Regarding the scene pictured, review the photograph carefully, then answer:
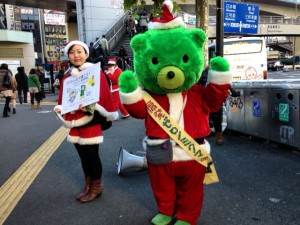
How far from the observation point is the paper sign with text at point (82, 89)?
9.48 feet

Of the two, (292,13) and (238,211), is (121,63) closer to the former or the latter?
(238,211)

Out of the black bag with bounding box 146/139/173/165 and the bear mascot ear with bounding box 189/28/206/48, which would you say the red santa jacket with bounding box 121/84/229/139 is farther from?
the bear mascot ear with bounding box 189/28/206/48

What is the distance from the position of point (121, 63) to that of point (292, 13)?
3648 cm

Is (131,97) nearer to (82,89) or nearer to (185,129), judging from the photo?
(185,129)

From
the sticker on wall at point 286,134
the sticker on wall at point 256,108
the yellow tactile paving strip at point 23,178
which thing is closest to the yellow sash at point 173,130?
the yellow tactile paving strip at point 23,178

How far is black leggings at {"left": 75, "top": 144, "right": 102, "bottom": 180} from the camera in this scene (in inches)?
128

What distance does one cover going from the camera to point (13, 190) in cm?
382

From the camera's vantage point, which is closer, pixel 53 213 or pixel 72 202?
pixel 53 213

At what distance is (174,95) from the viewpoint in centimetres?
254

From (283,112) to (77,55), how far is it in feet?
11.1

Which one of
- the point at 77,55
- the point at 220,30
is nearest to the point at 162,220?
the point at 77,55

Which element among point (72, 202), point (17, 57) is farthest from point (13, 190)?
point (17, 57)

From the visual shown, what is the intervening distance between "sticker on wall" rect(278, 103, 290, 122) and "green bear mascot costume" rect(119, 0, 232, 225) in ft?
9.23

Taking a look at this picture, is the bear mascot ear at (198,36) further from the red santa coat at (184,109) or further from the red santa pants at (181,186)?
the red santa pants at (181,186)
